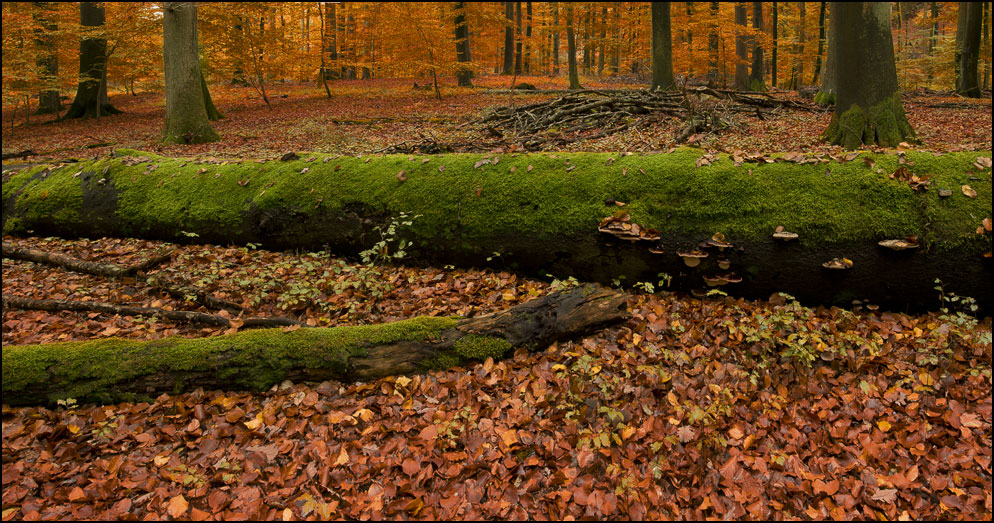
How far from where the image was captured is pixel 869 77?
7.43 m

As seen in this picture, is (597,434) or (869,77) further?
(869,77)

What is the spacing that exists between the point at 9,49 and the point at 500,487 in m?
19.7

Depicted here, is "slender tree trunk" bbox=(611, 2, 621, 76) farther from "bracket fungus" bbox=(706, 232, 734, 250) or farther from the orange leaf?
the orange leaf

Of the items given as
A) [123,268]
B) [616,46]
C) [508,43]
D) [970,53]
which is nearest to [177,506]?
[123,268]

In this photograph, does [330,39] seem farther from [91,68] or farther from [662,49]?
[662,49]

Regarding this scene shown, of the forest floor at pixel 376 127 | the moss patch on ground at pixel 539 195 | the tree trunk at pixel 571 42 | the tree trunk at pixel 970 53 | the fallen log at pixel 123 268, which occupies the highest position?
the tree trunk at pixel 571 42

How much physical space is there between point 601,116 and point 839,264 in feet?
25.6

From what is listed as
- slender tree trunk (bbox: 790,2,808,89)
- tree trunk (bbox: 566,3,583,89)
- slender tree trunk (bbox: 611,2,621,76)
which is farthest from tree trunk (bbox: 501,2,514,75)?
slender tree trunk (bbox: 790,2,808,89)

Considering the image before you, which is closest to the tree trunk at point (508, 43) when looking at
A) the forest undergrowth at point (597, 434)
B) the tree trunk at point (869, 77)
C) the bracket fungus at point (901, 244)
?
the tree trunk at point (869, 77)

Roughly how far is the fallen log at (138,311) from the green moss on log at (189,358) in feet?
1.46

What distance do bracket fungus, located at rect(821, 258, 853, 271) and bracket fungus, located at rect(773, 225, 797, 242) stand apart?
33cm

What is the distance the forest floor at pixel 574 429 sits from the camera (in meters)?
2.80

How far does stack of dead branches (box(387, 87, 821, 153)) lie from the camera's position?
380 inches

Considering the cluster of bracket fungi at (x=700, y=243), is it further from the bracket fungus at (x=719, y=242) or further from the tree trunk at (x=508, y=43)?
the tree trunk at (x=508, y=43)
